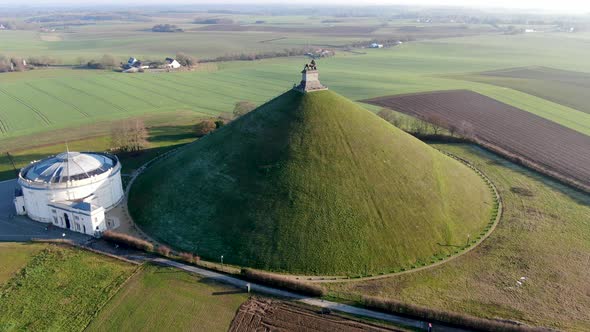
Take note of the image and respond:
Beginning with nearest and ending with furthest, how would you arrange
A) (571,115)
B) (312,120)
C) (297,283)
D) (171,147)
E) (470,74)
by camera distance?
1. (297,283)
2. (312,120)
3. (171,147)
4. (571,115)
5. (470,74)

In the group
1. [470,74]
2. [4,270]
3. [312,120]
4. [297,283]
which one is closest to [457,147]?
[312,120]

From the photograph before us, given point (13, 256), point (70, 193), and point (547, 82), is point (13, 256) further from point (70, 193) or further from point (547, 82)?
point (547, 82)

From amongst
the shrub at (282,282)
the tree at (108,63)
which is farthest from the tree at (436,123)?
the tree at (108,63)

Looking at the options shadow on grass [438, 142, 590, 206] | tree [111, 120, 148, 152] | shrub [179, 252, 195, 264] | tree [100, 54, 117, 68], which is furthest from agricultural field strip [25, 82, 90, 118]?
shadow on grass [438, 142, 590, 206]

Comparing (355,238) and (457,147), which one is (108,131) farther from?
(457,147)

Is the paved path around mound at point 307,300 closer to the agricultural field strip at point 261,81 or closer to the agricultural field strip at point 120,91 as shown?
the agricultural field strip at point 120,91

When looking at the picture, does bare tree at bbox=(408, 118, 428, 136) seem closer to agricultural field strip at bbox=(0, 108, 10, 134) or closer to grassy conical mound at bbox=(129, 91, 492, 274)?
grassy conical mound at bbox=(129, 91, 492, 274)
